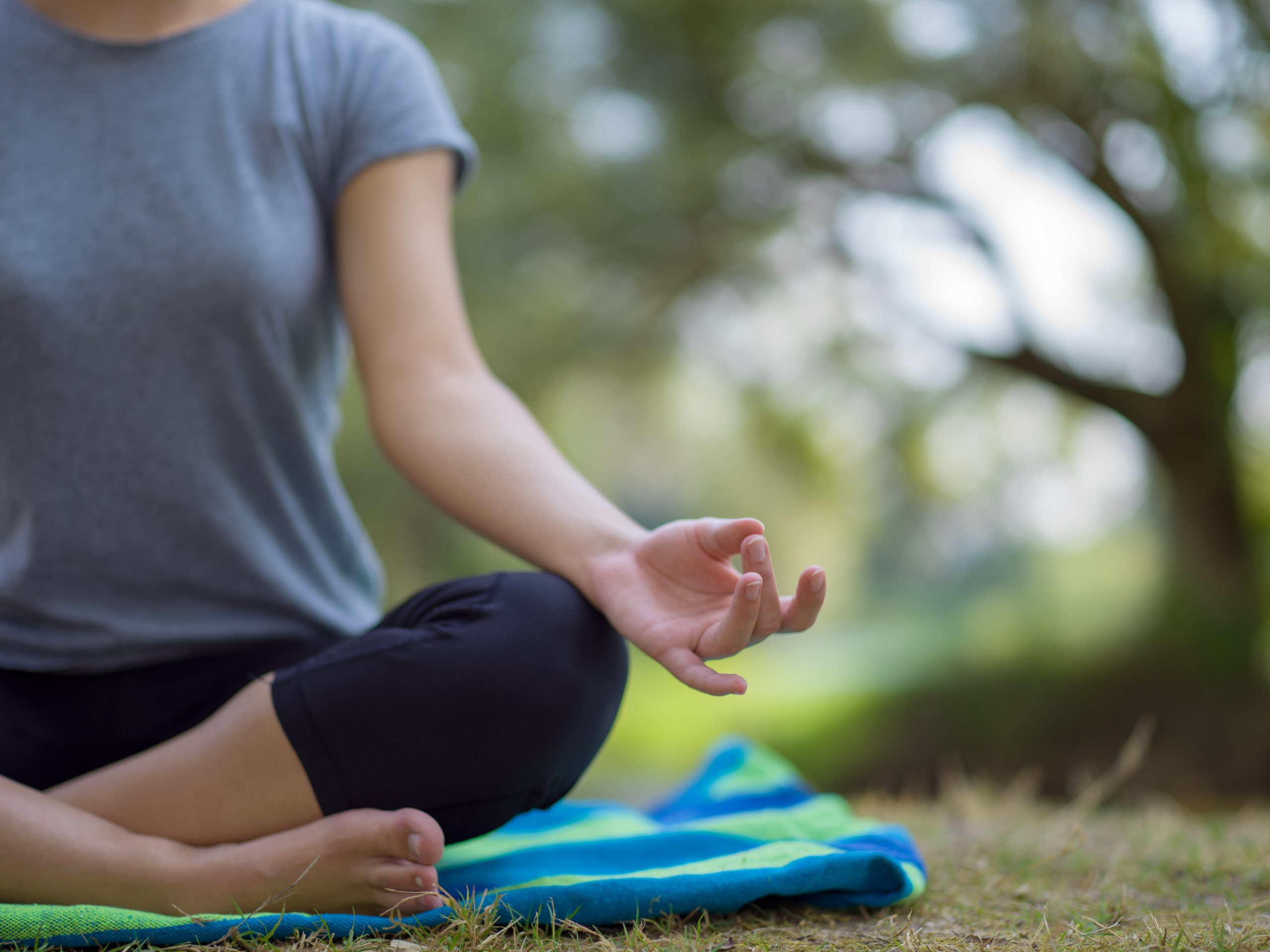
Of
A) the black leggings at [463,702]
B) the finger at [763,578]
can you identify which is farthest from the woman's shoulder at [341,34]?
the finger at [763,578]

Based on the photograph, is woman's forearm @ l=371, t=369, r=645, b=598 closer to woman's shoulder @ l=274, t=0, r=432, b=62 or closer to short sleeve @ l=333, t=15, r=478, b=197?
short sleeve @ l=333, t=15, r=478, b=197

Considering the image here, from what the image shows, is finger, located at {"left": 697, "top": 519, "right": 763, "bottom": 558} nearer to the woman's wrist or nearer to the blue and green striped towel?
the woman's wrist

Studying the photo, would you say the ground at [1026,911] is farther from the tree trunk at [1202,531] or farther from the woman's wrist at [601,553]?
the tree trunk at [1202,531]

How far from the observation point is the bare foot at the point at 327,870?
0.79m

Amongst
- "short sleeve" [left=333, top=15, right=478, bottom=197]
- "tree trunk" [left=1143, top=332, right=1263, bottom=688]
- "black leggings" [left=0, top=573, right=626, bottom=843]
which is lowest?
"tree trunk" [left=1143, top=332, right=1263, bottom=688]

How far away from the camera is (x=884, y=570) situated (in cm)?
1759

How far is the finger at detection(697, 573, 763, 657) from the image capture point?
72 cm

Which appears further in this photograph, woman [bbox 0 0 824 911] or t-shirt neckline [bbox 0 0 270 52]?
t-shirt neckline [bbox 0 0 270 52]

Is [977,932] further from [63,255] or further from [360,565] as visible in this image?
[63,255]

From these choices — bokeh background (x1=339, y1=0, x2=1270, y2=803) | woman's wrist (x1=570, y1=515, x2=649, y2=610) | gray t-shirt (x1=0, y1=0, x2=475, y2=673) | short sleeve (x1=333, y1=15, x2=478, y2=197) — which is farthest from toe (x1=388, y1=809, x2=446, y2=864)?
bokeh background (x1=339, y1=0, x2=1270, y2=803)

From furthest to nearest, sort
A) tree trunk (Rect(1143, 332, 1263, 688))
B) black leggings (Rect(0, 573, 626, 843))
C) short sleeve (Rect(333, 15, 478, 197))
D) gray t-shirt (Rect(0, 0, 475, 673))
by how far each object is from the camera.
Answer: tree trunk (Rect(1143, 332, 1263, 688))
short sleeve (Rect(333, 15, 478, 197))
gray t-shirt (Rect(0, 0, 475, 673))
black leggings (Rect(0, 573, 626, 843))

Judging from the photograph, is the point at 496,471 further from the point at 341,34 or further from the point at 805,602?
the point at 341,34

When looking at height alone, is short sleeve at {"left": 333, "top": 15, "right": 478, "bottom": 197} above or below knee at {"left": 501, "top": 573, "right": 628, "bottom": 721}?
above

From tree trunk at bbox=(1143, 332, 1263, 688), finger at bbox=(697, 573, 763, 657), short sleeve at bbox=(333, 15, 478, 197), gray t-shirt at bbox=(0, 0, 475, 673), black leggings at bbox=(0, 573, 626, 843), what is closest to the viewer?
finger at bbox=(697, 573, 763, 657)
